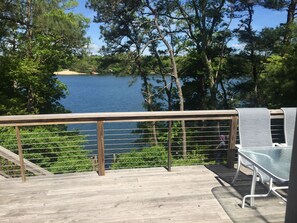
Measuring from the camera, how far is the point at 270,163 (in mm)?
2566

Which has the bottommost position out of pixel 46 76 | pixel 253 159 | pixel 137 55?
pixel 253 159

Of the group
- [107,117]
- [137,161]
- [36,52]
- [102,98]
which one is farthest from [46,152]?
[102,98]

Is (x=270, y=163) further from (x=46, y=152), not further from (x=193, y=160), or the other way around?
(x=46, y=152)

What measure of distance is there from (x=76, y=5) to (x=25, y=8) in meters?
4.68

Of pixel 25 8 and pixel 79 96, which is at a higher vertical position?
pixel 25 8

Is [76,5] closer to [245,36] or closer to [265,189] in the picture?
[245,36]

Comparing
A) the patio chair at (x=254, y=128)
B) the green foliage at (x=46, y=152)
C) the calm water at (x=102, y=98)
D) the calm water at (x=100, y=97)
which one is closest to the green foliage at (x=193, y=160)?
the patio chair at (x=254, y=128)

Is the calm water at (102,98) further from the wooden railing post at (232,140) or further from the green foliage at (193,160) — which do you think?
the wooden railing post at (232,140)

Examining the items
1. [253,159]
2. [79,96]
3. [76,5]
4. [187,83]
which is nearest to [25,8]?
[76,5]

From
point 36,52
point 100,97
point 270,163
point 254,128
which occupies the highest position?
point 36,52

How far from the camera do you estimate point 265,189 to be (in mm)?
3080

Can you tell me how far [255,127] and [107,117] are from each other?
1.85 metres

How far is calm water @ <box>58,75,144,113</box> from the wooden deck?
2085cm

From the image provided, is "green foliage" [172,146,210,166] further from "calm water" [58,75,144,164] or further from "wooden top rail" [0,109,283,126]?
"calm water" [58,75,144,164]
